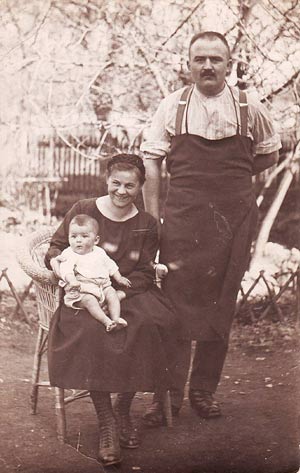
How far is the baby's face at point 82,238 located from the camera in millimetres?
3340

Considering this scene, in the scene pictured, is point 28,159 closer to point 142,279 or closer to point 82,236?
point 82,236

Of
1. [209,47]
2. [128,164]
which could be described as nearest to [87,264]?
[128,164]

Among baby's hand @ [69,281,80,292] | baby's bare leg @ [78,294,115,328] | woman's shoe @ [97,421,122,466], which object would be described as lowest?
woman's shoe @ [97,421,122,466]

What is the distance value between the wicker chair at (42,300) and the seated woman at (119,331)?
62 mm

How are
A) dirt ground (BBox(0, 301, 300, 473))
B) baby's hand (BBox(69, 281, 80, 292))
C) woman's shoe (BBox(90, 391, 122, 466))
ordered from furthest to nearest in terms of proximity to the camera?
dirt ground (BBox(0, 301, 300, 473))
woman's shoe (BBox(90, 391, 122, 466))
baby's hand (BBox(69, 281, 80, 292))

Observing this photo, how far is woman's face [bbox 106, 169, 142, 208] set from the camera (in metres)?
3.38

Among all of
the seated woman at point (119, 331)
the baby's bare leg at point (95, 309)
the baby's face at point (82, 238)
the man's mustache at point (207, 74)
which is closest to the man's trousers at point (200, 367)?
the seated woman at point (119, 331)

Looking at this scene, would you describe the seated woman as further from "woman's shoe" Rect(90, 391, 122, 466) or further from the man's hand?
the man's hand

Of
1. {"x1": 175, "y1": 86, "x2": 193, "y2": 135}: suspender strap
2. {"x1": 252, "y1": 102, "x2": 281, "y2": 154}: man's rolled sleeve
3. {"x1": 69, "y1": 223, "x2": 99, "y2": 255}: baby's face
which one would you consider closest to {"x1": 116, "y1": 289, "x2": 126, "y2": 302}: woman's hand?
{"x1": 69, "y1": 223, "x2": 99, "y2": 255}: baby's face

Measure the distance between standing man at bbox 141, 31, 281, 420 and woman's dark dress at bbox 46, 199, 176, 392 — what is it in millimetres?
120

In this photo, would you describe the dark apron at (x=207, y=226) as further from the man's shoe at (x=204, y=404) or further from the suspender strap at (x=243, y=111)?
the man's shoe at (x=204, y=404)

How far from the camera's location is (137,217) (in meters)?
3.41

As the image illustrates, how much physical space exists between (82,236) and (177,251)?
448 mm

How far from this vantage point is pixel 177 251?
3.50 metres
